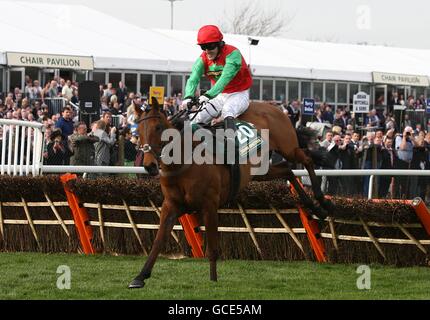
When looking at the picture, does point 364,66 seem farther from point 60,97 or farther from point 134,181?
point 134,181

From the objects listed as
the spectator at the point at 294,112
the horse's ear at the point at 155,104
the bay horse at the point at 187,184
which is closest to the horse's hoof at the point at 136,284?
the bay horse at the point at 187,184

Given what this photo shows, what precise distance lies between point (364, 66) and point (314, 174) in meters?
21.9

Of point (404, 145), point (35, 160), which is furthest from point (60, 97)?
point (35, 160)

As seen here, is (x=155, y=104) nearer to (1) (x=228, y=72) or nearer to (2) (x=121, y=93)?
(1) (x=228, y=72)

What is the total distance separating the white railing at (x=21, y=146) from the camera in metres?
11.1

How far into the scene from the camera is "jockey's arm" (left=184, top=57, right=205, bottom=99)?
8.95m

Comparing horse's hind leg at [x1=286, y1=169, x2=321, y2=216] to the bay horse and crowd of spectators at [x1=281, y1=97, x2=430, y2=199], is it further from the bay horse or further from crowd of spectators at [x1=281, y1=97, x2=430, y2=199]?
crowd of spectators at [x1=281, y1=97, x2=430, y2=199]

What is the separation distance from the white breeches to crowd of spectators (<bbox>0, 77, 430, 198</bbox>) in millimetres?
613

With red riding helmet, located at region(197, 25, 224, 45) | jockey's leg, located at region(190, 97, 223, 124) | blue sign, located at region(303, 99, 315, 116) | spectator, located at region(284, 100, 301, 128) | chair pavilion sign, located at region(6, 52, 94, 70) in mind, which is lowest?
spectator, located at region(284, 100, 301, 128)

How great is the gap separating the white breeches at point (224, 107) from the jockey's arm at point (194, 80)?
0.21 m

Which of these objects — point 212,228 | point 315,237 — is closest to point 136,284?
point 212,228

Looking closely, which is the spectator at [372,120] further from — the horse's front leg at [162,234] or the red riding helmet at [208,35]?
the horse's front leg at [162,234]

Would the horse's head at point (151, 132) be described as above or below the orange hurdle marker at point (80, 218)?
above

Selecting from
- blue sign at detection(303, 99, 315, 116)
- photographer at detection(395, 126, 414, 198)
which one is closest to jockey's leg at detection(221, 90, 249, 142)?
photographer at detection(395, 126, 414, 198)
